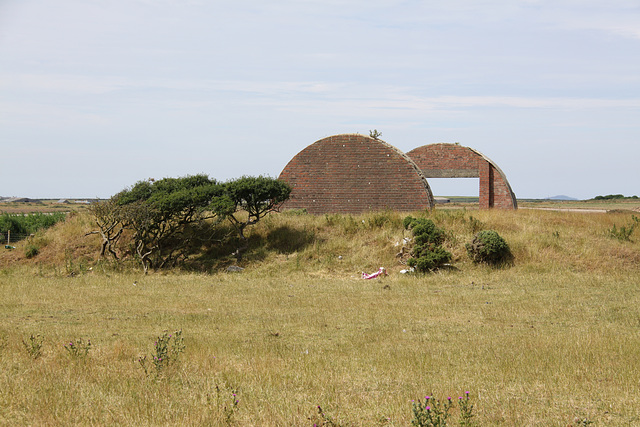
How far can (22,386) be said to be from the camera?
6.70 metres

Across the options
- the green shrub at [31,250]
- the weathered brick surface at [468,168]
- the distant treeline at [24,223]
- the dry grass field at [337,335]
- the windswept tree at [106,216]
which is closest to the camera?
the dry grass field at [337,335]

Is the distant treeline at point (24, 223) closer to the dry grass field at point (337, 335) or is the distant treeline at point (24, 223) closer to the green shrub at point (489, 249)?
the dry grass field at point (337, 335)

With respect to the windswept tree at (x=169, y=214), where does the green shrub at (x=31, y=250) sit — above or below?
below

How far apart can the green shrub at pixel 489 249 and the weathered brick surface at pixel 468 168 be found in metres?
12.4

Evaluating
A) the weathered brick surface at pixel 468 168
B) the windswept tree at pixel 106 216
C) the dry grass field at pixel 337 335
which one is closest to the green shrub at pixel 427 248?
the dry grass field at pixel 337 335

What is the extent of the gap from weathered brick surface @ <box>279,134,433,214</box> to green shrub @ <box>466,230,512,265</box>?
795 centimetres

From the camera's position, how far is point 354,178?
26969 millimetres

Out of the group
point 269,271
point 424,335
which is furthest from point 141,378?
point 269,271

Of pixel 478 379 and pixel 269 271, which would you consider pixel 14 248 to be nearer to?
pixel 269 271

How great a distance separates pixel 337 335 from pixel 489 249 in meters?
8.92

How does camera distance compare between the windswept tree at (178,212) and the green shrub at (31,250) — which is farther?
the green shrub at (31,250)

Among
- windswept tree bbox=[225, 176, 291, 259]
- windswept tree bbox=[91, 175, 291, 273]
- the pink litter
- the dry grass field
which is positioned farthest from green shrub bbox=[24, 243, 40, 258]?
the pink litter

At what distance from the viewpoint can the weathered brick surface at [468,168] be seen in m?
30.1

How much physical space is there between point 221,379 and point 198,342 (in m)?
2.26
